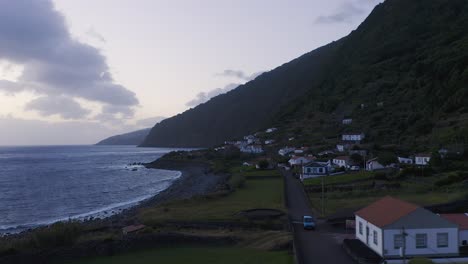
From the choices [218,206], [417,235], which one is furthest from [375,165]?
[417,235]

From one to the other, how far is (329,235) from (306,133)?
93.5 meters

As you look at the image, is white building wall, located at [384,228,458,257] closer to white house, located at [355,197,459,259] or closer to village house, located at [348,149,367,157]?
white house, located at [355,197,459,259]

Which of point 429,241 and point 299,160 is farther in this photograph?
point 299,160

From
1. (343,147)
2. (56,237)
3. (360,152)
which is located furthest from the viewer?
(343,147)

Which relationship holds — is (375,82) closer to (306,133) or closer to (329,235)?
(306,133)

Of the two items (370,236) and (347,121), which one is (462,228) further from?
(347,121)

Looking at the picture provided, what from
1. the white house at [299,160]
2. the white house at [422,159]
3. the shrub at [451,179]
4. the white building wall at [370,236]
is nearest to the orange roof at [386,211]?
the white building wall at [370,236]

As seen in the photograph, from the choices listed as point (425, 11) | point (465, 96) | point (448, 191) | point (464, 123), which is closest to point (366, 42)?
point (425, 11)

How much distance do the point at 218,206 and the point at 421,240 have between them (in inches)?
847

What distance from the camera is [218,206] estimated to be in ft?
134

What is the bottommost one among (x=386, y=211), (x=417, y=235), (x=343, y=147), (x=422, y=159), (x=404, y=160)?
(x=417, y=235)

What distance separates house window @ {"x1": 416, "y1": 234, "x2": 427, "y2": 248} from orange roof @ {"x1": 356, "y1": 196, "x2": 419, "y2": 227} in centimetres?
130

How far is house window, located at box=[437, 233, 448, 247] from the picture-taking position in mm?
22172

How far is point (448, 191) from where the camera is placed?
137 ft
